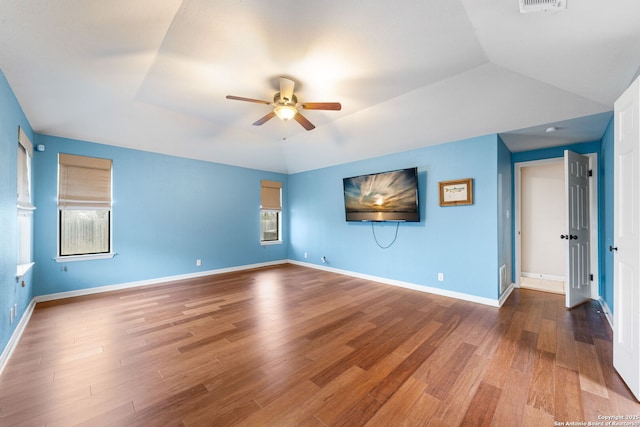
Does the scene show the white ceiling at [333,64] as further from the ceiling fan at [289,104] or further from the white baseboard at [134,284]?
the white baseboard at [134,284]

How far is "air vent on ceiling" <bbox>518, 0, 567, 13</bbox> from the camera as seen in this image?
Answer: 61.8 inches

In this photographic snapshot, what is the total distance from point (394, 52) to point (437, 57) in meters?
0.45

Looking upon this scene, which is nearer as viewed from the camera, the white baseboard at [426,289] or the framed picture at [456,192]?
the white baseboard at [426,289]

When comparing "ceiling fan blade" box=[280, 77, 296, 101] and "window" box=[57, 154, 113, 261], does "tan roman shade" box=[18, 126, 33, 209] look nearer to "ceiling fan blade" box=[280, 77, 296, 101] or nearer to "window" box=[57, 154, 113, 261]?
"window" box=[57, 154, 113, 261]

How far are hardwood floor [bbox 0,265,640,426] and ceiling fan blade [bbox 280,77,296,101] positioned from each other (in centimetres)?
266

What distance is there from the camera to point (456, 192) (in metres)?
3.83

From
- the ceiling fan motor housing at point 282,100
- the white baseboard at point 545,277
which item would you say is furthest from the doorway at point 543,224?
the ceiling fan motor housing at point 282,100

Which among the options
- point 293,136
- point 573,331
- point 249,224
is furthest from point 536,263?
point 249,224

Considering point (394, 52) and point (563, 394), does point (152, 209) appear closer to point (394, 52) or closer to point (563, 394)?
point (394, 52)

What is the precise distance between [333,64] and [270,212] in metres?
4.47

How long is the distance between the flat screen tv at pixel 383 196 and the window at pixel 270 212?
2132 mm

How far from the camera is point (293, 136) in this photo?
16.7ft

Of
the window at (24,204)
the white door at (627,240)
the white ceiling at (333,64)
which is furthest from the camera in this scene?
the window at (24,204)

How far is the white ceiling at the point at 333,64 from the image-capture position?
6.16 ft
